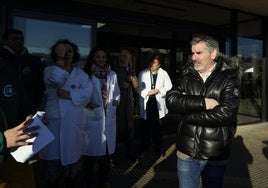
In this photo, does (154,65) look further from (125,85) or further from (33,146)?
(33,146)

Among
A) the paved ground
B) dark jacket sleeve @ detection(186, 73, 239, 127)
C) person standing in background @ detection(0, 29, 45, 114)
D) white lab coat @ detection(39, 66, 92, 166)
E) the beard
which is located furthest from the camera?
the paved ground

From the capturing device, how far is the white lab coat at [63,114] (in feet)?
13.4

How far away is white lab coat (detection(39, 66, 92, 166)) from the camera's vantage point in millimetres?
4078

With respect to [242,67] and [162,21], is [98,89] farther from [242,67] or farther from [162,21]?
[162,21]

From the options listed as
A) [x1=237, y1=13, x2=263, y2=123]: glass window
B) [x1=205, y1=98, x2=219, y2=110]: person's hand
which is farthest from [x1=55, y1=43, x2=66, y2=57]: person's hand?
[x1=237, y1=13, x2=263, y2=123]: glass window

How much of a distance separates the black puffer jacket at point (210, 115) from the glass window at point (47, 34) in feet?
13.9

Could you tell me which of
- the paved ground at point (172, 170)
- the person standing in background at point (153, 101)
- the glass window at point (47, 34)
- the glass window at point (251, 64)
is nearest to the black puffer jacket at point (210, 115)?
the paved ground at point (172, 170)

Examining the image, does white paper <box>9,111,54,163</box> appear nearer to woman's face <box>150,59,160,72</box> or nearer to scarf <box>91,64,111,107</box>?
scarf <box>91,64,111,107</box>

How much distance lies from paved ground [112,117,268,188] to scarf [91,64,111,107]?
123cm

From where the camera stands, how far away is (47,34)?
6.78 meters

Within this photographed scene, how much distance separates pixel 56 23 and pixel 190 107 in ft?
15.1

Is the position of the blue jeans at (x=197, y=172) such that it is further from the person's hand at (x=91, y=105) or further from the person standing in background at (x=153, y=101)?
the person standing in background at (x=153, y=101)

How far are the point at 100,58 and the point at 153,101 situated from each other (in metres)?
2.21

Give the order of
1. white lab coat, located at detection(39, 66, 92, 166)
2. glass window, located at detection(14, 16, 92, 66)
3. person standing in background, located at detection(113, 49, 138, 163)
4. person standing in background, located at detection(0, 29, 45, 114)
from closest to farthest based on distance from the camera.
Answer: white lab coat, located at detection(39, 66, 92, 166)
person standing in background, located at detection(0, 29, 45, 114)
person standing in background, located at detection(113, 49, 138, 163)
glass window, located at detection(14, 16, 92, 66)
